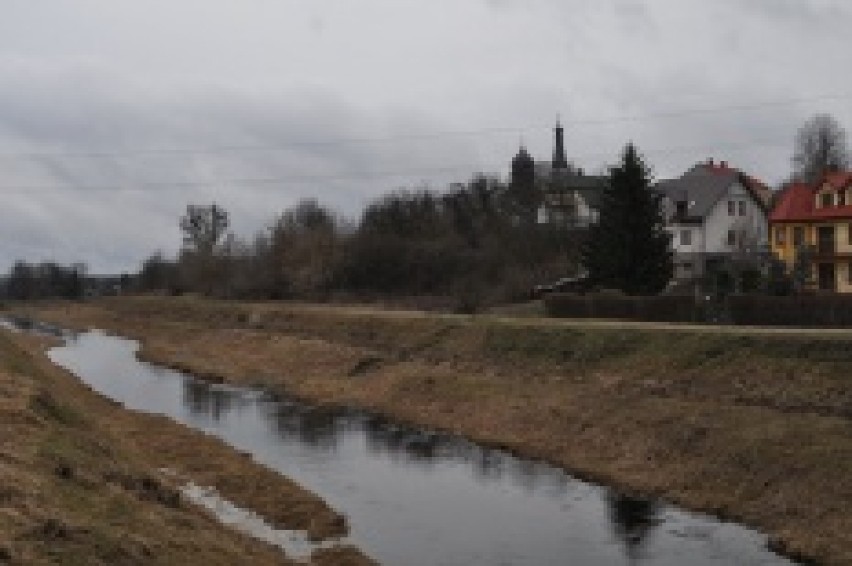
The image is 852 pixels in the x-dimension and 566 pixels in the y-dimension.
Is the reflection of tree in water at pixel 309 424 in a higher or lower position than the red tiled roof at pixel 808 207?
lower

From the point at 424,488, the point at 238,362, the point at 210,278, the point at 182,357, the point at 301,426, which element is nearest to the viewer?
the point at 424,488

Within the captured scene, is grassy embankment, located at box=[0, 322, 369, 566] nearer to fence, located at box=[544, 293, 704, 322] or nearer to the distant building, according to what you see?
fence, located at box=[544, 293, 704, 322]

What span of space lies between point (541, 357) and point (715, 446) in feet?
54.2

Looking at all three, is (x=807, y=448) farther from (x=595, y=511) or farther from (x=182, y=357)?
(x=182, y=357)

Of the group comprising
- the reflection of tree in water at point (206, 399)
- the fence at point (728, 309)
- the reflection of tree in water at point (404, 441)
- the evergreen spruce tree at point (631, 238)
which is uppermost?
the evergreen spruce tree at point (631, 238)

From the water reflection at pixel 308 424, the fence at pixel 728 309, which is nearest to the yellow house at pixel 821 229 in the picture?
the fence at pixel 728 309

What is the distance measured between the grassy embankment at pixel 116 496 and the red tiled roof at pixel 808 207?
47175 millimetres

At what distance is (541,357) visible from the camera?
1857 inches

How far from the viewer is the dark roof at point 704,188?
86375 mm

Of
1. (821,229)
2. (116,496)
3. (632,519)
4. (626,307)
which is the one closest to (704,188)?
(821,229)

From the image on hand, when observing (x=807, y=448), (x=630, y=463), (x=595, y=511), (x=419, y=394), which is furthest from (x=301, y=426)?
(x=807, y=448)

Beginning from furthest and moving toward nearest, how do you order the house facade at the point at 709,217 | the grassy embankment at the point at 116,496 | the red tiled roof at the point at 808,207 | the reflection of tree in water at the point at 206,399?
the house facade at the point at 709,217
the red tiled roof at the point at 808,207
the reflection of tree in water at the point at 206,399
the grassy embankment at the point at 116,496

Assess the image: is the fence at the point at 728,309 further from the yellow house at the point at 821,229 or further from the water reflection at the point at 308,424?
the yellow house at the point at 821,229

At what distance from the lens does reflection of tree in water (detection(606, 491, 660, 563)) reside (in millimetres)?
24172
